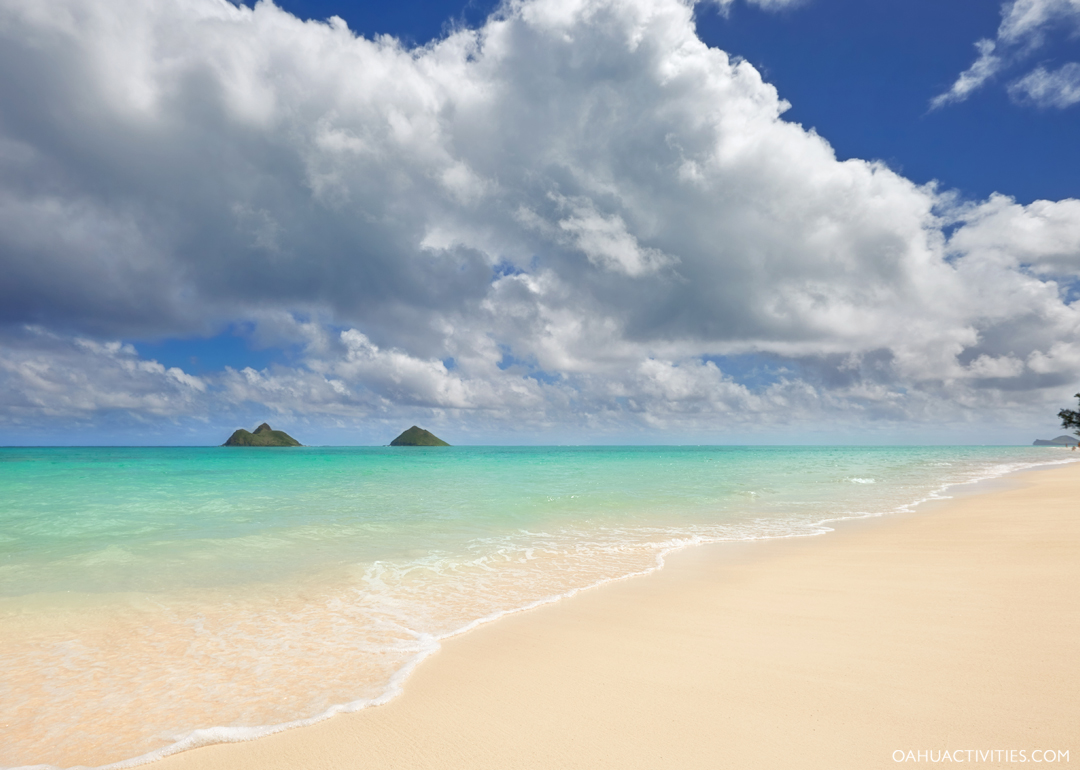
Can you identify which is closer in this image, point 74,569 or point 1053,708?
point 1053,708

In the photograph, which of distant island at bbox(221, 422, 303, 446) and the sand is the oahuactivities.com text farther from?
distant island at bbox(221, 422, 303, 446)

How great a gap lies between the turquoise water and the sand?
571 mm

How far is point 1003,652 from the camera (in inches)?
171

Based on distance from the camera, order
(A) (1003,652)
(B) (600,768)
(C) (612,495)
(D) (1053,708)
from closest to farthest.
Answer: (B) (600,768) < (D) (1053,708) < (A) (1003,652) < (C) (612,495)

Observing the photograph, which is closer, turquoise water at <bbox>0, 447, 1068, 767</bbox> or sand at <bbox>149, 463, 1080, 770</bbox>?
sand at <bbox>149, 463, 1080, 770</bbox>

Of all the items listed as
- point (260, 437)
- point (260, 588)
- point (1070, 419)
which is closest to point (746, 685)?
point (260, 588)

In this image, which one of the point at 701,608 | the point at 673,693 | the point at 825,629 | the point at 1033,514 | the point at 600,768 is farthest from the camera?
the point at 1033,514

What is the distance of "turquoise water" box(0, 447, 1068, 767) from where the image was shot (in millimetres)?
4125

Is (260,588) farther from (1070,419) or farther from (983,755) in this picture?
(1070,419)

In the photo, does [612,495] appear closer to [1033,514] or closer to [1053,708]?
[1033,514]

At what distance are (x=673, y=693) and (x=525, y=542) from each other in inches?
293

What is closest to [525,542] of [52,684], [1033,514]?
[52,684]

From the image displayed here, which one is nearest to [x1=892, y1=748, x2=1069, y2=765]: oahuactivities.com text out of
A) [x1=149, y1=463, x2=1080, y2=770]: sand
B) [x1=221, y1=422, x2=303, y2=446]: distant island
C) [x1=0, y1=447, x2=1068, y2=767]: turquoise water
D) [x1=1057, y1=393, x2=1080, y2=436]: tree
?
[x1=149, y1=463, x2=1080, y2=770]: sand

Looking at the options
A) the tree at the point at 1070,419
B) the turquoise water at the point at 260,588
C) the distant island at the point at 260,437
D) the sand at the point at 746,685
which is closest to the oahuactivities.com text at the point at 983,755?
the sand at the point at 746,685
